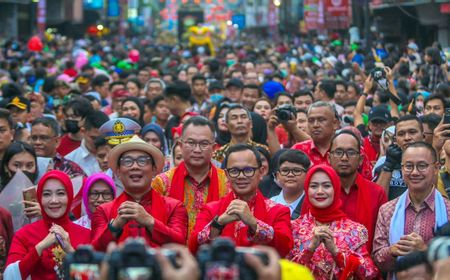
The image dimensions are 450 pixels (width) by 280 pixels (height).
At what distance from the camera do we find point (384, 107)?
39.0 feet

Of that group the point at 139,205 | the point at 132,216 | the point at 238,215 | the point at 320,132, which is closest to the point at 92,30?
the point at 320,132

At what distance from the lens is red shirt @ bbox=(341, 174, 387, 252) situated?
809 centimetres

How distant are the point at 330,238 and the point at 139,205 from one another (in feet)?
3.83

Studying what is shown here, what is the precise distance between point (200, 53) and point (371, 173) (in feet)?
100

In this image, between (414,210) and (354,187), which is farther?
(354,187)

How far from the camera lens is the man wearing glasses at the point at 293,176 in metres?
8.45

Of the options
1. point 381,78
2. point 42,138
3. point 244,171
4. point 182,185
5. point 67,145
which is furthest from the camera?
point 381,78

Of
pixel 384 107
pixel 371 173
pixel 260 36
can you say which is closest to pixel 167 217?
pixel 371 173

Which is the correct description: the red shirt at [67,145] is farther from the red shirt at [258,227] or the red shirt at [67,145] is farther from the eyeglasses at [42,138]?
the red shirt at [258,227]

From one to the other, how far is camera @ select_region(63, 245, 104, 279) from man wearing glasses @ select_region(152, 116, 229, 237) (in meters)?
3.22

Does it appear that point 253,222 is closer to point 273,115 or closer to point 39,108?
point 273,115

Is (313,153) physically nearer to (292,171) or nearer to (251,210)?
(292,171)

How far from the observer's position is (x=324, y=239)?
7230mm

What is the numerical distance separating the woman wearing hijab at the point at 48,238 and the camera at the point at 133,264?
288 cm
